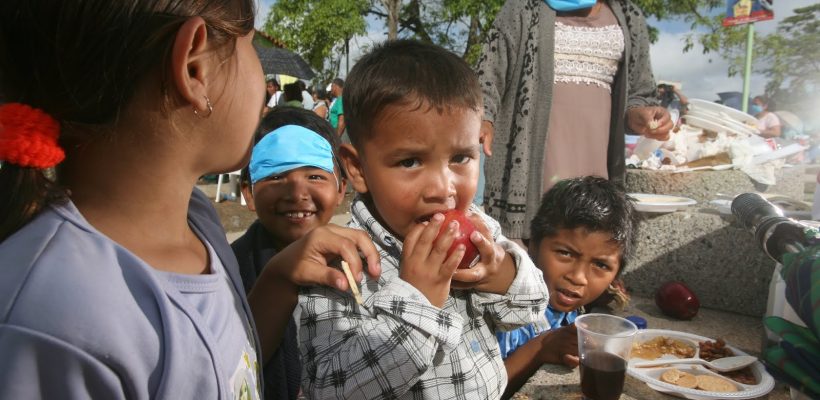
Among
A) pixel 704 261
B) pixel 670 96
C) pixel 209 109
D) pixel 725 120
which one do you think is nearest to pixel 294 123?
pixel 209 109

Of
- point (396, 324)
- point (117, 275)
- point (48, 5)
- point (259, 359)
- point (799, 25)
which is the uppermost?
point (799, 25)

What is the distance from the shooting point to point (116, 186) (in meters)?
1.04

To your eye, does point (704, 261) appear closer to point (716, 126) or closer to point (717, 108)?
point (716, 126)

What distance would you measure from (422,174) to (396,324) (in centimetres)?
38

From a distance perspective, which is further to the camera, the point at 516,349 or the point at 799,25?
the point at 799,25

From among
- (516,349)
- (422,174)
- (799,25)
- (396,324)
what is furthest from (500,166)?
(799,25)

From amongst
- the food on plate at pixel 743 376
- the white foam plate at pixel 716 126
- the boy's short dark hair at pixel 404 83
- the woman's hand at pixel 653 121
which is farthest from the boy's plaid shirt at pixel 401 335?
the white foam plate at pixel 716 126

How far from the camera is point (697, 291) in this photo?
3.20 meters

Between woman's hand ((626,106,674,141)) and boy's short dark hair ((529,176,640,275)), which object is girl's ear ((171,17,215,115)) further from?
woman's hand ((626,106,674,141))

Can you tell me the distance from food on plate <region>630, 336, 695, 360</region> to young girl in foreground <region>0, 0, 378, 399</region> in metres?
1.48

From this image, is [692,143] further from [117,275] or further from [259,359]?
[117,275]

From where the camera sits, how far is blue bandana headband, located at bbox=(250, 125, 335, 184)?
7.09 ft

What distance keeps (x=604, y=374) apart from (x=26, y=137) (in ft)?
5.20

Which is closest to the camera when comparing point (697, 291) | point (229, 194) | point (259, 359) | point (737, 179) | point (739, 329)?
point (259, 359)
